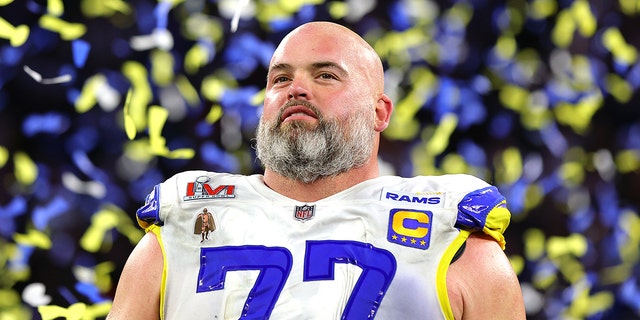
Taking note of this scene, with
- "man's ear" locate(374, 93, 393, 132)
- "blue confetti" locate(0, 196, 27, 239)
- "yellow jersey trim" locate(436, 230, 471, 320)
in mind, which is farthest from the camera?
"blue confetti" locate(0, 196, 27, 239)

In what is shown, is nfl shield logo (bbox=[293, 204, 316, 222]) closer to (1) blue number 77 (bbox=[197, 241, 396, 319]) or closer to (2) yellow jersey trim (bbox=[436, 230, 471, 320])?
(1) blue number 77 (bbox=[197, 241, 396, 319])

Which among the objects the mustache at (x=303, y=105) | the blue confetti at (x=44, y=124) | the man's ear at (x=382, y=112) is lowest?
the blue confetti at (x=44, y=124)

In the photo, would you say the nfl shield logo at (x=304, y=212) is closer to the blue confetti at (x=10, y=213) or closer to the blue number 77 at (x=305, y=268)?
the blue number 77 at (x=305, y=268)

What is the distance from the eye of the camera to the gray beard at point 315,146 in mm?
1535

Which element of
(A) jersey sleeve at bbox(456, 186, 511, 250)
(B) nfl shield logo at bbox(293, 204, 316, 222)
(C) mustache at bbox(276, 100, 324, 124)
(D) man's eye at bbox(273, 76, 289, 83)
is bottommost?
(B) nfl shield logo at bbox(293, 204, 316, 222)

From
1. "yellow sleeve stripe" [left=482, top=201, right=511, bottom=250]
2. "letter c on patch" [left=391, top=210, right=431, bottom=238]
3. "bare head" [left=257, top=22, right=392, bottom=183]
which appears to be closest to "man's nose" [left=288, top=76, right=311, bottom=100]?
"bare head" [left=257, top=22, right=392, bottom=183]

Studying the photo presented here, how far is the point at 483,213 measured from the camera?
56.8 inches

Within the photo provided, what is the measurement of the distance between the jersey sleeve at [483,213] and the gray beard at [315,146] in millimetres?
213

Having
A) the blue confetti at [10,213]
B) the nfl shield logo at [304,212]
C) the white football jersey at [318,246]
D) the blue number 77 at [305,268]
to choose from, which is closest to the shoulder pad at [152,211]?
the white football jersey at [318,246]

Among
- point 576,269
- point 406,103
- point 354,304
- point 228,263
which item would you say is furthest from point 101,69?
point 576,269

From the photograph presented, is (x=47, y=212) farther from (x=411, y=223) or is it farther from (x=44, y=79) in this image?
(x=411, y=223)

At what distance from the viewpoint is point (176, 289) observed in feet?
4.87

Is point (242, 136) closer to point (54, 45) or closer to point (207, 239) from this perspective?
point (54, 45)

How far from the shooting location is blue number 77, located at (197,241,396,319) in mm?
1412
